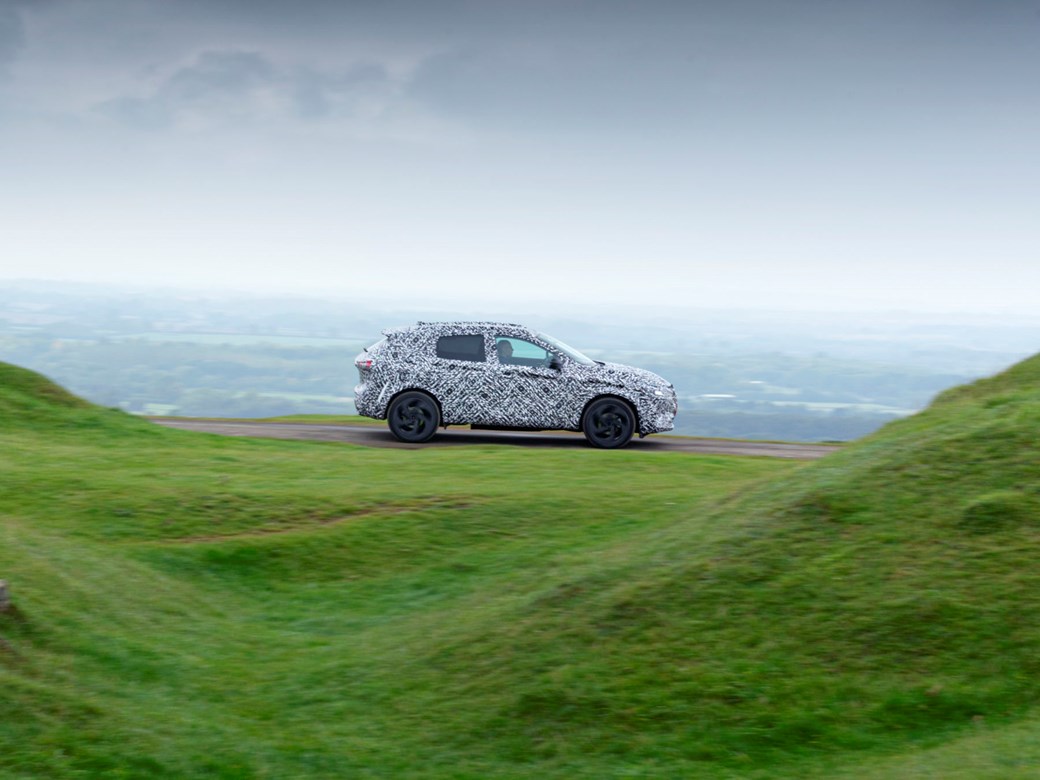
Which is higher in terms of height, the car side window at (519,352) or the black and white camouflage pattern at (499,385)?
the car side window at (519,352)

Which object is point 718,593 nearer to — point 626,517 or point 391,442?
point 626,517

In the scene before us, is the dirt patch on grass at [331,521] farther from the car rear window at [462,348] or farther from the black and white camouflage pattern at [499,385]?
the car rear window at [462,348]

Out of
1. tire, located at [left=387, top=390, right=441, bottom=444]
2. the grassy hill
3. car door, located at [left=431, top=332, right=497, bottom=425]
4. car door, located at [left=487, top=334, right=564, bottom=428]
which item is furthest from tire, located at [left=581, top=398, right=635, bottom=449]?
the grassy hill

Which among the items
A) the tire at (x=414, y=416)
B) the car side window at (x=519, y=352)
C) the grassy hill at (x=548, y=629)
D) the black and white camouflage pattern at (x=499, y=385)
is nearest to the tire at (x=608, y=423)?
the black and white camouflage pattern at (x=499, y=385)

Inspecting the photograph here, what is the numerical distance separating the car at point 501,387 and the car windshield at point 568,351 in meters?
0.02

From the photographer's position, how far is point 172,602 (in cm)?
943

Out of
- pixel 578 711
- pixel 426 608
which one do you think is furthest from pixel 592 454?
pixel 578 711

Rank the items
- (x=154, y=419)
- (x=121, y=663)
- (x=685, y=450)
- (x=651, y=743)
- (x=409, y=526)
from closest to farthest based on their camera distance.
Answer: (x=651, y=743)
(x=121, y=663)
(x=409, y=526)
(x=685, y=450)
(x=154, y=419)

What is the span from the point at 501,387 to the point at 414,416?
4.95ft

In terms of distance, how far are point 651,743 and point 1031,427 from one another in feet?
15.6

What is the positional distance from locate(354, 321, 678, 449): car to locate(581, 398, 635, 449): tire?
2cm

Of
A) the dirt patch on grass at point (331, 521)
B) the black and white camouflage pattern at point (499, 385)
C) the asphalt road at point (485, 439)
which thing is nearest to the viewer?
the dirt patch on grass at point (331, 521)

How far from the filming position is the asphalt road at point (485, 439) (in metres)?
18.9

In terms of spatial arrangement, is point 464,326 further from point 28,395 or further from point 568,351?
point 28,395
